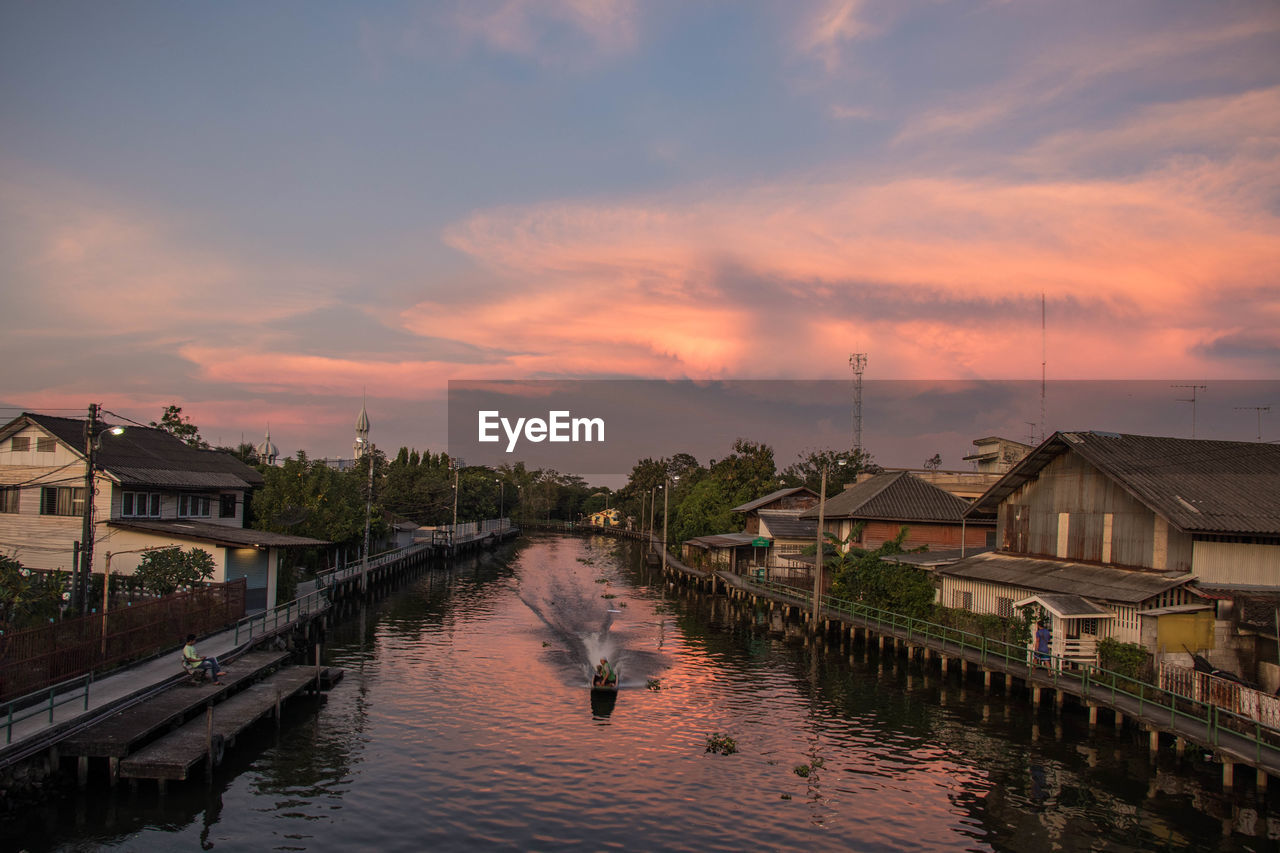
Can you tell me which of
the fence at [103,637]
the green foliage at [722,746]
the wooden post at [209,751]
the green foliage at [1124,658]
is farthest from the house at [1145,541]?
the fence at [103,637]

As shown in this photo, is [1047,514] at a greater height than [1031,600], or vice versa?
[1047,514]

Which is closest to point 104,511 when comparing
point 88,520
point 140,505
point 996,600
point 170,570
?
point 140,505

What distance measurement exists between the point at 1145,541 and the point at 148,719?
34.4m

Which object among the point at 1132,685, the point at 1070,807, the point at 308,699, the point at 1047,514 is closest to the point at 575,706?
the point at 308,699

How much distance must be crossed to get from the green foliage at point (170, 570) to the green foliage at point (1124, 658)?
36669mm

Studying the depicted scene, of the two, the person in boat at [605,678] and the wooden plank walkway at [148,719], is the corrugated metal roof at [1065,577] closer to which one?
the person in boat at [605,678]

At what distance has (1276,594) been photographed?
1176 inches

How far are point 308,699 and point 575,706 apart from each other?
1010cm

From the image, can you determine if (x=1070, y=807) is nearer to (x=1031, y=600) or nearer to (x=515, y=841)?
(x=1031, y=600)

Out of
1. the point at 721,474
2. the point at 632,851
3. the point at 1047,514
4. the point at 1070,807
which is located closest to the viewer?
the point at 632,851

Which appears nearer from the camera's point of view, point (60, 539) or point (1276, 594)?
point (1276, 594)

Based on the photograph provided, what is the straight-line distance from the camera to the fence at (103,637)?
23.2 metres

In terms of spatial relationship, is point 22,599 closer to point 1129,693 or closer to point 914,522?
point 1129,693

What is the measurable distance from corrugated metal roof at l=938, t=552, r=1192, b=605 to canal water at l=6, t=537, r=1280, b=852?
4.63 meters
